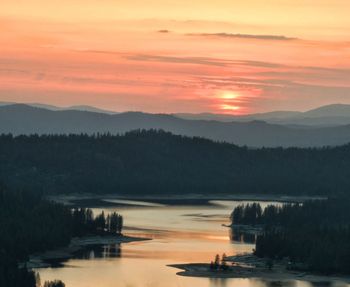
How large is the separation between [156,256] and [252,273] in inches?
554

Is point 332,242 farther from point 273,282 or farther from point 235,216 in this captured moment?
point 235,216

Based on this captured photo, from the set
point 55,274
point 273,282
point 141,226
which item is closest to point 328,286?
point 273,282

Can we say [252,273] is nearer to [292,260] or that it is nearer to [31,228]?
[292,260]

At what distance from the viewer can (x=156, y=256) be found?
137125 mm

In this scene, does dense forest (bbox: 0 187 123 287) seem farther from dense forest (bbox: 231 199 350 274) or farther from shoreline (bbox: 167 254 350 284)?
dense forest (bbox: 231 199 350 274)

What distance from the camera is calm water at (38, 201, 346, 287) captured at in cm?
11950

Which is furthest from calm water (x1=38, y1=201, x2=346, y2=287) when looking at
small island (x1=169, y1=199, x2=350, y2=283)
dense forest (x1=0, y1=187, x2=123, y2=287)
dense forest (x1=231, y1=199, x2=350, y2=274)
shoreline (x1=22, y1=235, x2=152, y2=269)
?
dense forest (x1=231, y1=199, x2=350, y2=274)

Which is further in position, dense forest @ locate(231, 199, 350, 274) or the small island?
dense forest @ locate(231, 199, 350, 274)

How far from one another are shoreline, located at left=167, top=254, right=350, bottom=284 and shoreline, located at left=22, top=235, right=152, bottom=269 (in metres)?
11.6

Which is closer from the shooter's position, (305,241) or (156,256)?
(156,256)

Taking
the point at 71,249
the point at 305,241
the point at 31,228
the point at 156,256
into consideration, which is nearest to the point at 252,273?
the point at 305,241

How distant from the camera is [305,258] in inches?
5246

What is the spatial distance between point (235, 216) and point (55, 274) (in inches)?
2541

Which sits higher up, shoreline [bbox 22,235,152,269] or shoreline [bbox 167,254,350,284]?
shoreline [bbox 22,235,152,269]
